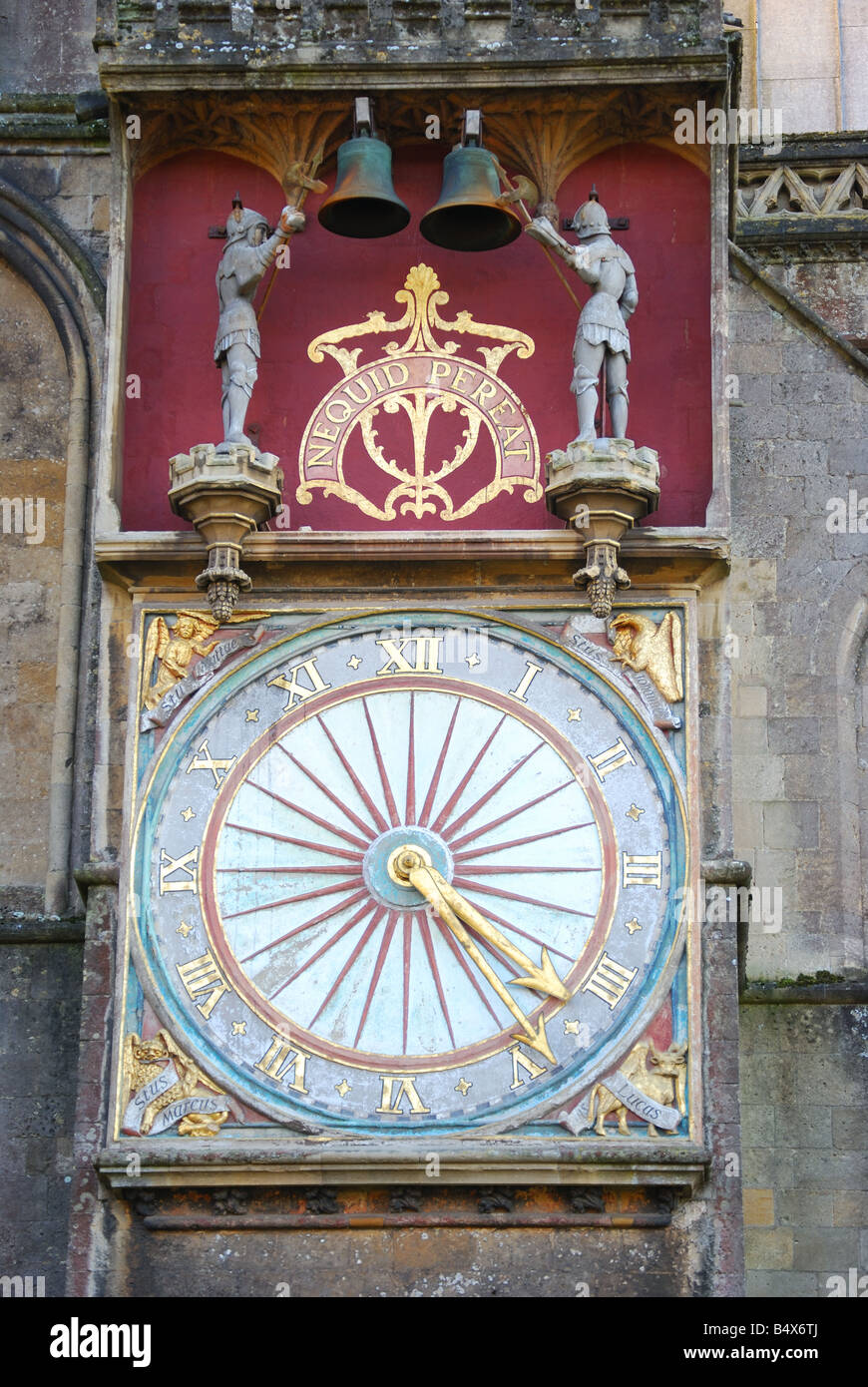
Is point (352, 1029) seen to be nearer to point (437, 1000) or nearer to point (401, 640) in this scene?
point (437, 1000)

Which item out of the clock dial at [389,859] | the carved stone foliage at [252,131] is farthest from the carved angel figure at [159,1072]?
the carved stone foliage at [252,131]

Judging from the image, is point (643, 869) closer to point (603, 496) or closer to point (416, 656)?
point (416, 656)

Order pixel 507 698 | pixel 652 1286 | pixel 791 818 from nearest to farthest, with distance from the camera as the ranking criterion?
pixel 652 1286
pixel 507 698
pixel 791 818

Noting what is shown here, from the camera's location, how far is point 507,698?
15.0 m

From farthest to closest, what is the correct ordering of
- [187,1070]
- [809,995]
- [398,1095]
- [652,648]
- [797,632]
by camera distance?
[797,632] < [809,995] < [652,648] < [187,1070] < [398,1095]

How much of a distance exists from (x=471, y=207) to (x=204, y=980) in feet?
11.7

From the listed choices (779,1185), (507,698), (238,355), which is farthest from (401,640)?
(779,1185)

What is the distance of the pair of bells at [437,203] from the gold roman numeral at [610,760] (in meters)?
2.43

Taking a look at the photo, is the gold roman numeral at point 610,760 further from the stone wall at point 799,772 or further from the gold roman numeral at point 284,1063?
the gold roman numeral at point 284,1063

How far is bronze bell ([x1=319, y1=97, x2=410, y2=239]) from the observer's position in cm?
1546

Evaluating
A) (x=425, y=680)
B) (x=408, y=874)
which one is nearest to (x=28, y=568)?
(x=425, y=680)

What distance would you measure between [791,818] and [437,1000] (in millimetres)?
2263

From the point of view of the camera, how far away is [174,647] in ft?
49.6

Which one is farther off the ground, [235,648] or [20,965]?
[235,648]
